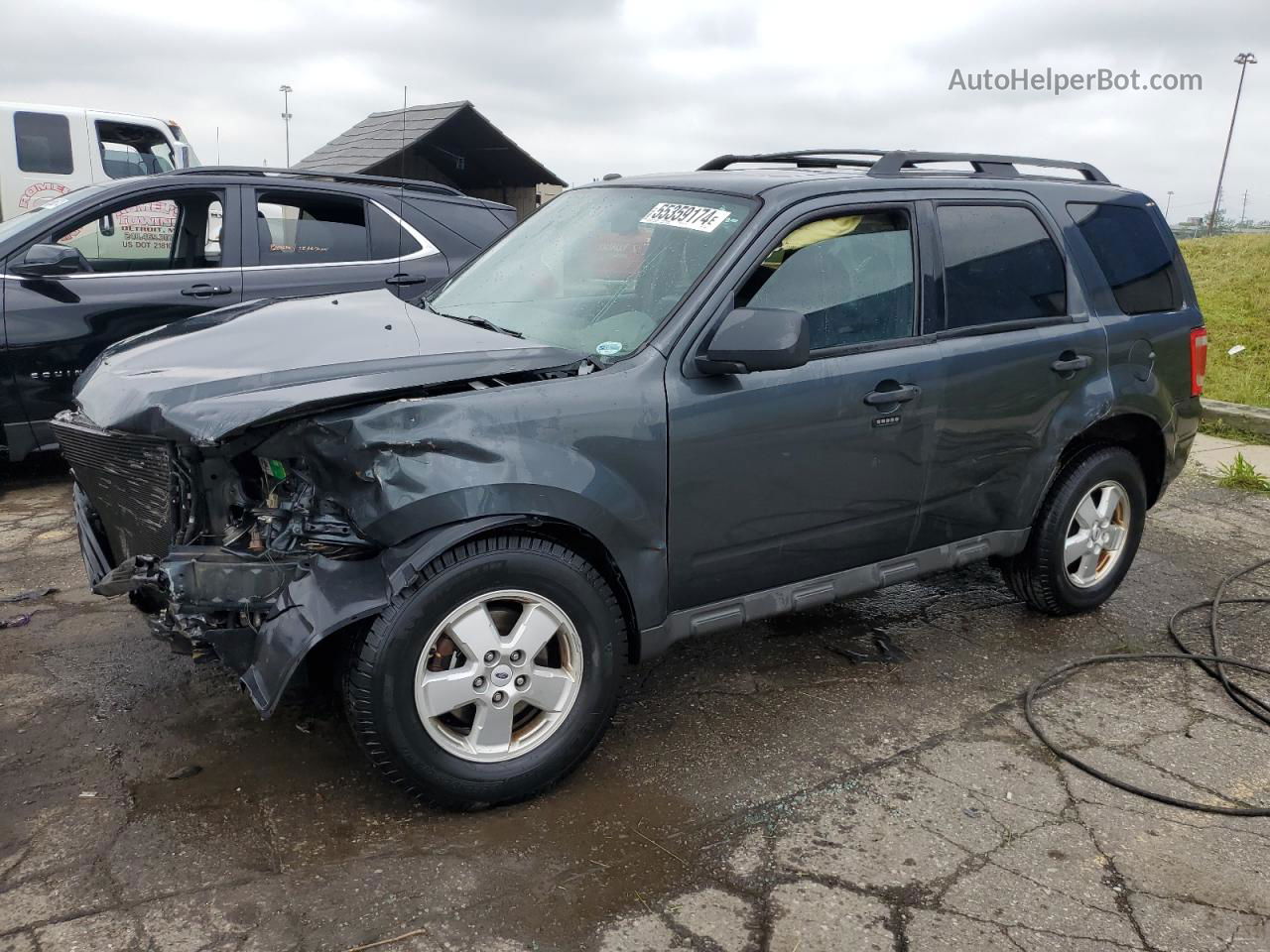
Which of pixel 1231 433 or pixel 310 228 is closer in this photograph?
pixel 310 228

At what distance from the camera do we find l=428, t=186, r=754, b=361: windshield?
11.1 feet

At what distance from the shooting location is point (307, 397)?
271 cm

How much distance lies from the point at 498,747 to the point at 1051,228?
2.99 meters

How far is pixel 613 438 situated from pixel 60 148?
13.8m

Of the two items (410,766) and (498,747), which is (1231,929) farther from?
(410,766)

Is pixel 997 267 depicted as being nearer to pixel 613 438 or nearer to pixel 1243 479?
pixel 613 438

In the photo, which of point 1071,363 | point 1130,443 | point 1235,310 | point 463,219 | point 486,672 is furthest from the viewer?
point 1235,310

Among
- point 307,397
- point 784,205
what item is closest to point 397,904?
point 307,397

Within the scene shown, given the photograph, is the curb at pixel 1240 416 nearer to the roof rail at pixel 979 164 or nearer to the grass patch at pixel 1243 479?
the grass patch at pixel 1243 479

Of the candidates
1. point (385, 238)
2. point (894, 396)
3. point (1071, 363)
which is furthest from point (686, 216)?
point (385, 238)

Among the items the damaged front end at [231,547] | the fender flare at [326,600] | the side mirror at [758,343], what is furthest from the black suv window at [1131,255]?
the damaged front end at [231,547]

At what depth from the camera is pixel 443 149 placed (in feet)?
42.4

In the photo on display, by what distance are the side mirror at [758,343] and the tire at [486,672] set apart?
725mm

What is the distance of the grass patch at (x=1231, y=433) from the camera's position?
8312 millimetres
